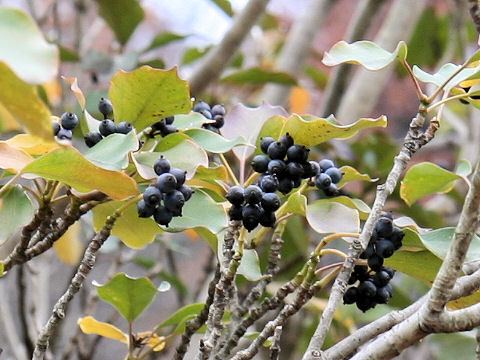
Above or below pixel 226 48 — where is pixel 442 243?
below

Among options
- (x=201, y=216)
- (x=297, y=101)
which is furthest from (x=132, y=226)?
(x=297, y=101)

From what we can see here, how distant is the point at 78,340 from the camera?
4.00ft

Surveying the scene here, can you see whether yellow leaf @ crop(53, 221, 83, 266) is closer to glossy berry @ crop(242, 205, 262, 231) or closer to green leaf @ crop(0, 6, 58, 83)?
glossy berry @ crop(242, 205, 262, 231)

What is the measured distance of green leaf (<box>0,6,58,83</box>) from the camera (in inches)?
16.3

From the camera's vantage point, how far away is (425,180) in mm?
736

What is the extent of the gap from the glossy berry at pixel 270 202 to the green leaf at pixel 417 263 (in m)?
0.14

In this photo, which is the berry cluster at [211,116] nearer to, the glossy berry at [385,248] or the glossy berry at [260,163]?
the glossy berry at [260,163]

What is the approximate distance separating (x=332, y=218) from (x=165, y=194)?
0.16m

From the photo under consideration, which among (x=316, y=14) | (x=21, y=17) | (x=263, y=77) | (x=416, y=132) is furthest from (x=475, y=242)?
(x=316, y=14)

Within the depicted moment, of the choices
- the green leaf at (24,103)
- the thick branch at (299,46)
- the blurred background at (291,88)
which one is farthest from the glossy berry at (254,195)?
the thick branch at (299,46)

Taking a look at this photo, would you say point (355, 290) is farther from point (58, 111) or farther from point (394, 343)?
point (58, 111)

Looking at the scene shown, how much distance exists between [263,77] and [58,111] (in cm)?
44

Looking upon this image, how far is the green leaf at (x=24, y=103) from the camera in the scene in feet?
1.41

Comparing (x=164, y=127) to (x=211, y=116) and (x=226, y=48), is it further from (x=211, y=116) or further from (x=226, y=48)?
(x=226, y=48)
